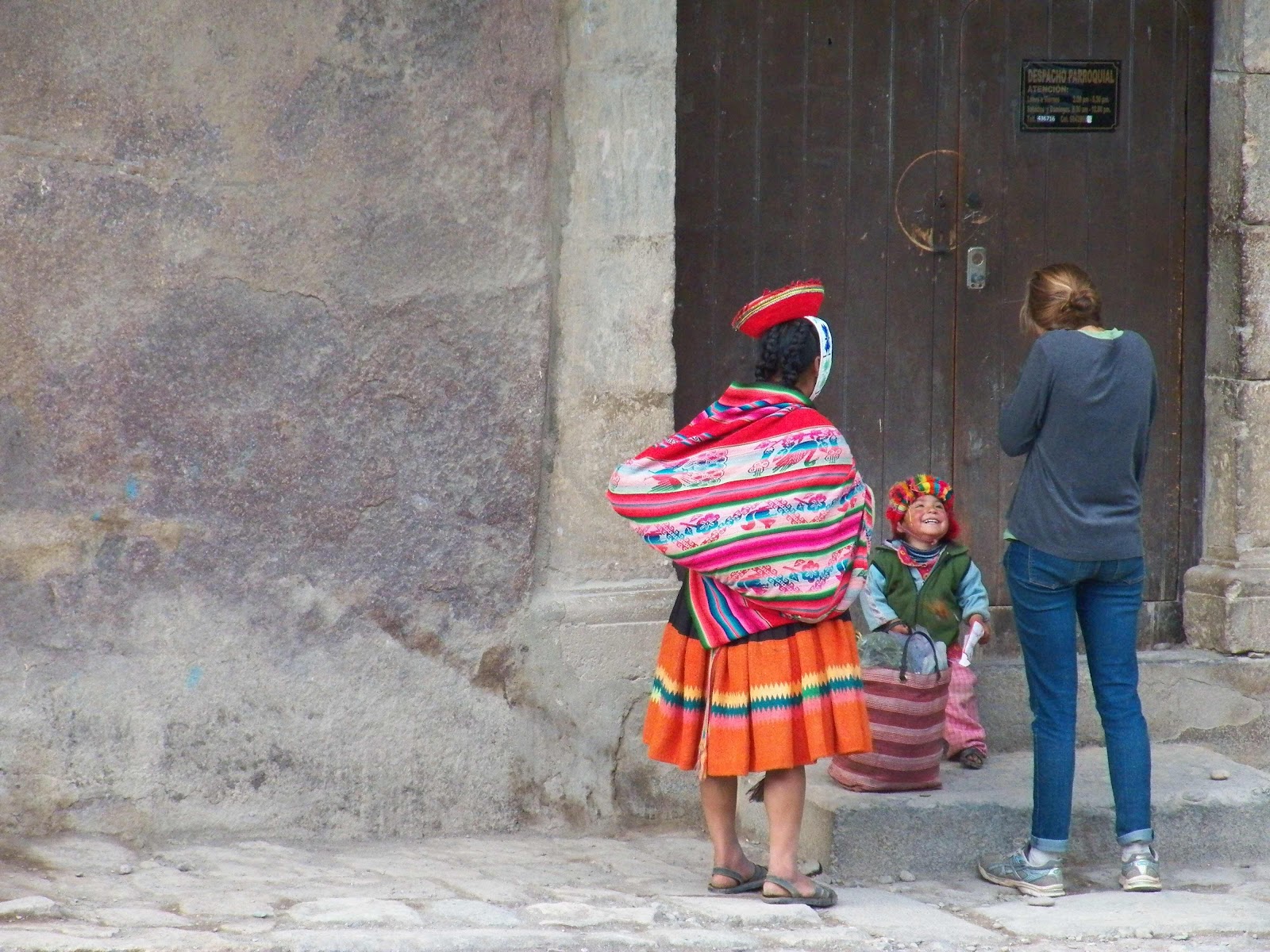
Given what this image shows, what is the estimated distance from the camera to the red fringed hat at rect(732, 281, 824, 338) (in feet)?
13.4

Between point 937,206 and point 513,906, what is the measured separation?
263cm

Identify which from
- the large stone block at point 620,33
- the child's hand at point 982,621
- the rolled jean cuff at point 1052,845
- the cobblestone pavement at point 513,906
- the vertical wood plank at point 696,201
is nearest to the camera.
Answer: the cobblestone pavement at point 513,906

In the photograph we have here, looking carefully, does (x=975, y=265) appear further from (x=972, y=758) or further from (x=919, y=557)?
(x=972, y=758)

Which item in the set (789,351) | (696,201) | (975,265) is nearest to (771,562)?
(789,351)

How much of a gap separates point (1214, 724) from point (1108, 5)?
2341 mm

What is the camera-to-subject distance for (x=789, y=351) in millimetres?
4090

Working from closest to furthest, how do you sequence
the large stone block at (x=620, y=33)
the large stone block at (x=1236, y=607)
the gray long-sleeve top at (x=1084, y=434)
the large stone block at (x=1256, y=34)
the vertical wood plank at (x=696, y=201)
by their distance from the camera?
the gray long-sleeve top at (x=1084, y=434) → the large stone block at (x=620, y=33) → the vertical wood plank at (x=696, y=201) → the large stone block at (x=1256, y=34) → the large stone block at (x=1236, y=607)

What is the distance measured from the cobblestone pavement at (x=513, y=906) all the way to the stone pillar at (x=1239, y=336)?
0.98 m

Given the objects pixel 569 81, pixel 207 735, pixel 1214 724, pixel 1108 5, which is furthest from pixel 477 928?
pixel 1108 5

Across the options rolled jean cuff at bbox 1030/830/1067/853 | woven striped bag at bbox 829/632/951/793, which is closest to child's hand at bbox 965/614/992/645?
woven striped bag at bbox 829/632/951/793

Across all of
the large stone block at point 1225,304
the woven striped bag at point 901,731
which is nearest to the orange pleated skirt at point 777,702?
the woven striped bag at point 901,731

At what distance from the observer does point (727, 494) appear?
4.05 meters

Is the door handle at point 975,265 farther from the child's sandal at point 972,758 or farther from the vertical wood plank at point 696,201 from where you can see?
the child's sandal at point 972,758

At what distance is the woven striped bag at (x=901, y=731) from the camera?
4629 millimetres
